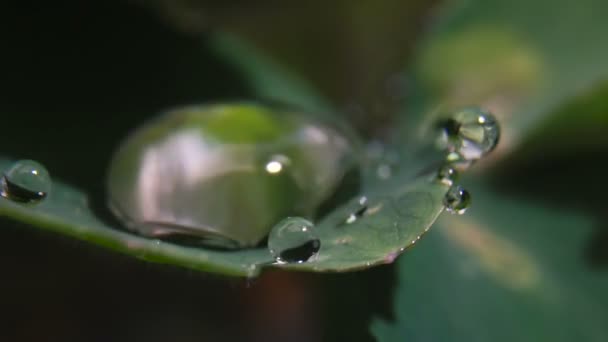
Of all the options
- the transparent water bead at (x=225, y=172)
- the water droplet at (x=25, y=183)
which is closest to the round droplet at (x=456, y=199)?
the transparent water bead at (x=225, y=172)

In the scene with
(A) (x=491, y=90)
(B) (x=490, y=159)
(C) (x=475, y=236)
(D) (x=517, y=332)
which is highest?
(A) (x=491, y=90)

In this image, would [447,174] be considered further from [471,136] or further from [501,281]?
[501,281]

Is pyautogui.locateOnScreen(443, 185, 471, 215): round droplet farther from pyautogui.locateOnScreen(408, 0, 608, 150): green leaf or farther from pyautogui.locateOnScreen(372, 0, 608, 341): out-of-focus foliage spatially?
pyautogui.locateOnScreen(408, 0, 608, 150): green leaf

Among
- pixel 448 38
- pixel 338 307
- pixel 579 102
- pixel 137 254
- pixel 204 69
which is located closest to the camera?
pixel 137 254

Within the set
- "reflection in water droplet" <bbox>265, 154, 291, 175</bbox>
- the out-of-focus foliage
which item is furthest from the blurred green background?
"reflection in water droplet" <bbox>265, 154, 291, 175</bbox>

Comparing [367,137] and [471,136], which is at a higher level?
[367,137]

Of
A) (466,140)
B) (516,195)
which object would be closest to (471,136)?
(466,140)

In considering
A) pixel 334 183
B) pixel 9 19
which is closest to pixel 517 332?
pixel 334 183

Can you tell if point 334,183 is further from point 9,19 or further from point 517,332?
point 9,19
